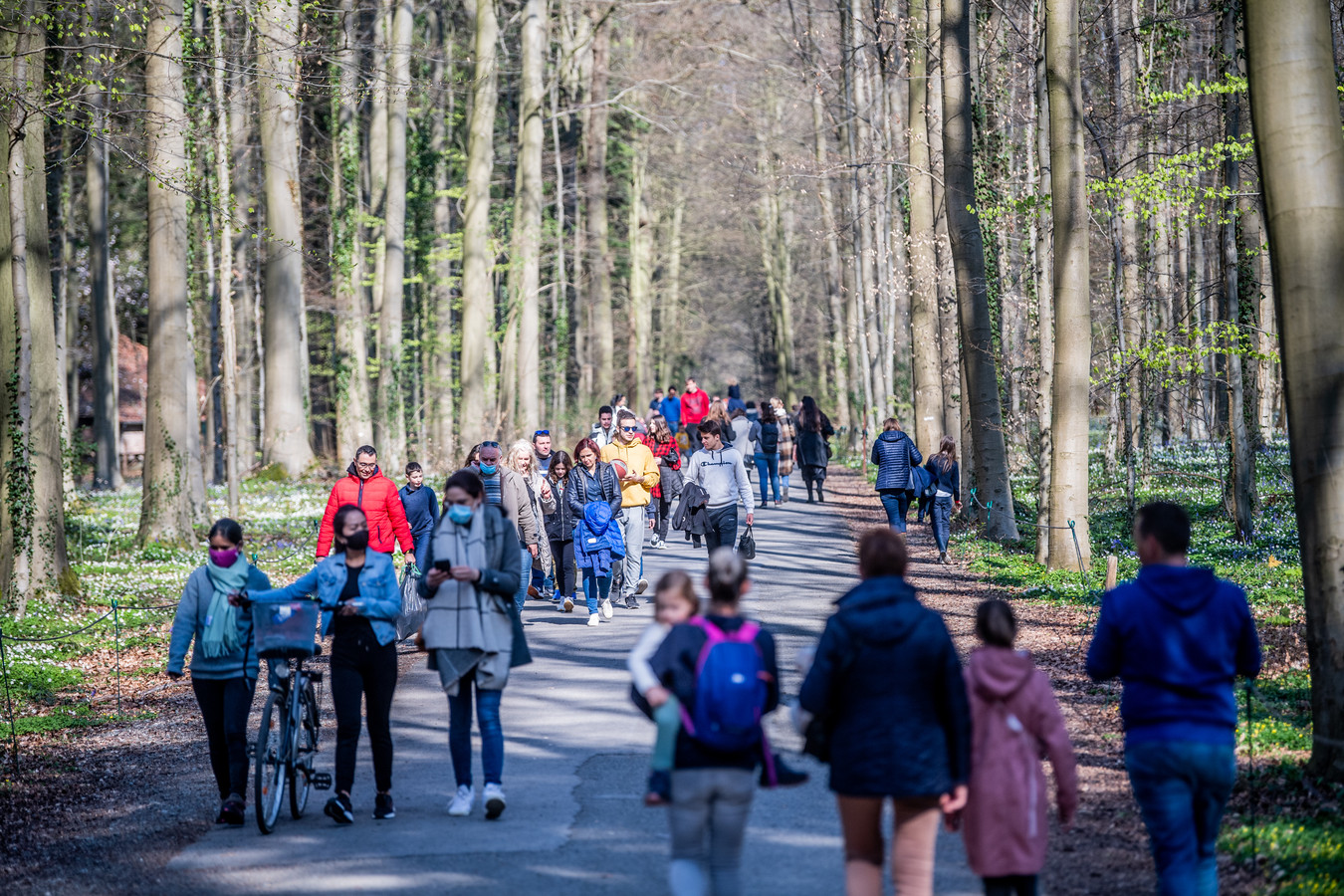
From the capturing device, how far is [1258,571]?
15.1m

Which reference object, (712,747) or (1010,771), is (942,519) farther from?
(712,747)

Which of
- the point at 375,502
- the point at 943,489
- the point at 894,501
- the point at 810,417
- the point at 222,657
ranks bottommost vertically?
the point at 222,657

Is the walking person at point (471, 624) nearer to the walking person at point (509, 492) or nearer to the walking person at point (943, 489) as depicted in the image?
the walking person at point (509, 492)

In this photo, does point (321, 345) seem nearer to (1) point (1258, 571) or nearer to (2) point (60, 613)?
(2) point (60, 613)

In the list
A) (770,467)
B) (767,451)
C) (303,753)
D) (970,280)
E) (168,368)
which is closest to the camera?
(303,753)

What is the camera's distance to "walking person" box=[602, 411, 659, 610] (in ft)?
49.6

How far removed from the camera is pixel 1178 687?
5.21 m

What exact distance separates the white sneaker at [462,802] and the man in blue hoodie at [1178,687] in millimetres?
3820

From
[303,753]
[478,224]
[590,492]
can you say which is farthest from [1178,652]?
[478,224]

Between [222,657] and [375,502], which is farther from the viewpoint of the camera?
[375,502]

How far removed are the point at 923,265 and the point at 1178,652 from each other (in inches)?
789

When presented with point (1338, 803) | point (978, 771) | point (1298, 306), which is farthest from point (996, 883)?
point (1298, 306)

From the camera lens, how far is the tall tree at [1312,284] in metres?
7.11

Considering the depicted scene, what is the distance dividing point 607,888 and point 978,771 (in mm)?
2099
